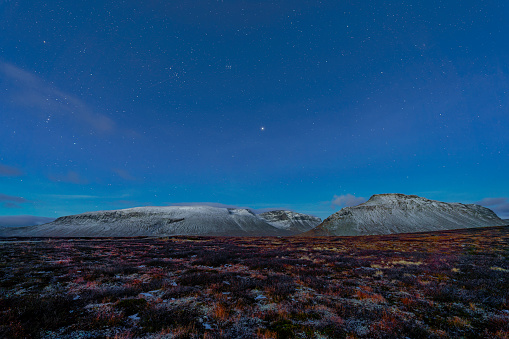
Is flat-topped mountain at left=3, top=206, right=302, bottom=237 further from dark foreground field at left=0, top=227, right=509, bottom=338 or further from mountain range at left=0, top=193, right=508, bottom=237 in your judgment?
dark foreground field at left=0, top=227, right=509, bottom=338

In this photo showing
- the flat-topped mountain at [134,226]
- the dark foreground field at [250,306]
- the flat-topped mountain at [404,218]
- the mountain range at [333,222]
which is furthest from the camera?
the flat-topped mountain at [134,226]

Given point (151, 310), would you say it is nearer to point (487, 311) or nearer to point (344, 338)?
point (344, 338)

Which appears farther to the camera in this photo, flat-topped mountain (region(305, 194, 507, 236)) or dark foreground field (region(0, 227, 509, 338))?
flat-topped mountain (region(305, 194, 507, 236))

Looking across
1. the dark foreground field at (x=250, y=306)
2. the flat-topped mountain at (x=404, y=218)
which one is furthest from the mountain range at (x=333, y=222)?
the dark foreground field at (x=250, y=306)

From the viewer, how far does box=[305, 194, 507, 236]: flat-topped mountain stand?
124m

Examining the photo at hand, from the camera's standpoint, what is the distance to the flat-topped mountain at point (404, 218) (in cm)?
12431

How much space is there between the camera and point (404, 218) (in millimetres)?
131500

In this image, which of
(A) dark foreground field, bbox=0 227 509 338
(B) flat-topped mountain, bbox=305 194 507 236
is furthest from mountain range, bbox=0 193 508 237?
(A) dark foreground field, bbox=0 227 509 338

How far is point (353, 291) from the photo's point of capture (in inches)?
398

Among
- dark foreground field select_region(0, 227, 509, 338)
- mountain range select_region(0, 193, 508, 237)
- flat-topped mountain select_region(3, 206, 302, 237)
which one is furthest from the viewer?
flat-topped mountain select_region(3, 206, 302, 237)

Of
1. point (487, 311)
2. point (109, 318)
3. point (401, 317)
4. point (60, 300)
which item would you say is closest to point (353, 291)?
point (401, 317)

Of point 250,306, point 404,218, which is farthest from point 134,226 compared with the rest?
point 404,218

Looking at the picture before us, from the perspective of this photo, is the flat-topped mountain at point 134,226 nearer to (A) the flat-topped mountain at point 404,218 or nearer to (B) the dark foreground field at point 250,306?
(A) the flat-topped mountain at point 404,218

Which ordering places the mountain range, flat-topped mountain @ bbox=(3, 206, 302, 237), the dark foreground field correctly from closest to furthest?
the dark foreground field < the mountain range < flat-topped mountain @ bbox=(3, 206, 302, 237)
